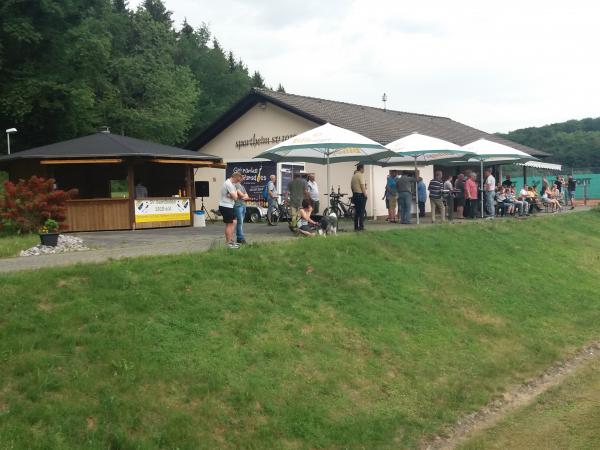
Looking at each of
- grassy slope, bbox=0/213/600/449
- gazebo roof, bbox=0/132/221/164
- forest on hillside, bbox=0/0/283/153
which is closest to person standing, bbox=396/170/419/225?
grassy slope, bbox=0/213/600/449

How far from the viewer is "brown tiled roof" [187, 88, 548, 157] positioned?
24266 millimetres

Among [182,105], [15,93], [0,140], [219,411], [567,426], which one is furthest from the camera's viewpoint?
[182,105]

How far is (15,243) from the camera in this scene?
1328 cm

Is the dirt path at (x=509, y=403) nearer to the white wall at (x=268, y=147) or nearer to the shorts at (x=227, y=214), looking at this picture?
the shorts at (x=227, y=214)

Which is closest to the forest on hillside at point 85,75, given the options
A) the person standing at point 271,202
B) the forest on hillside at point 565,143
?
the person standing at point 271,202

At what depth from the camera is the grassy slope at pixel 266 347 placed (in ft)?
19.0

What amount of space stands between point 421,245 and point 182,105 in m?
40.2

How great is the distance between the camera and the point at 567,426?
7293 millimetres

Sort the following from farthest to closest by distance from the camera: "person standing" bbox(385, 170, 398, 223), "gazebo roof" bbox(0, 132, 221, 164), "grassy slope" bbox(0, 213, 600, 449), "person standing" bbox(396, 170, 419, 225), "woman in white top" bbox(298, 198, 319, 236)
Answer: "person standing" bbox(385, 170, 398, 223)
"gazebo roof" bbox(0, 132, 221, 164)
"person standing" bbox(396, 170, 419, 225)
"woman in white top" bbox(298, 198, 319, 236)
"grassy slope" bbox(0, 213, 600, 449)

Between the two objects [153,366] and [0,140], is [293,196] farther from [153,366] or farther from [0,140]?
[0,140]

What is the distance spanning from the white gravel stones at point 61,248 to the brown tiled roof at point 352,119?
39.0 feet

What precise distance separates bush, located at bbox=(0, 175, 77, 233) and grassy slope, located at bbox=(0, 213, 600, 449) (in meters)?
7.14

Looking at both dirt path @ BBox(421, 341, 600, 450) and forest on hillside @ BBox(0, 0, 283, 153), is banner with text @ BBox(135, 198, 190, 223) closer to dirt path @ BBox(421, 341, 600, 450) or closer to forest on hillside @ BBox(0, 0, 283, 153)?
dirt path @ BBox(421, 341, 600, 450)

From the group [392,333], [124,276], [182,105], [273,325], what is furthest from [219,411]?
[182,105]
